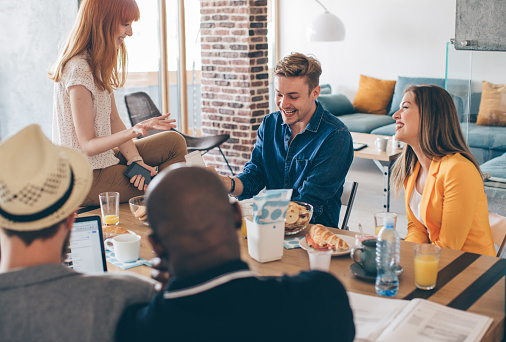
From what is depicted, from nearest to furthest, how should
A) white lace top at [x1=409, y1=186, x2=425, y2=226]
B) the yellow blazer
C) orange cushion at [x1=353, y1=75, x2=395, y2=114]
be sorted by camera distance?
the yellow blazer
white lace top at [x1=409, y1=186, x2=425, y2=226]
orange cushion at [x1=353, y1=75, x2=395, y2=114]

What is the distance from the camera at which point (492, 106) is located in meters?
4.11

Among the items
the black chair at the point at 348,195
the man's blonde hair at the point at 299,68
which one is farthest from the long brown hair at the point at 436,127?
the man's blonde hair at the point at 299,68

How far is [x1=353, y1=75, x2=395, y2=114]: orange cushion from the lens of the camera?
744cm

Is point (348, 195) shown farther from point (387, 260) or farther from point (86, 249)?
point (86, 249)

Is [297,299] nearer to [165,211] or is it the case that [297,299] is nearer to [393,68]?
[165,211]

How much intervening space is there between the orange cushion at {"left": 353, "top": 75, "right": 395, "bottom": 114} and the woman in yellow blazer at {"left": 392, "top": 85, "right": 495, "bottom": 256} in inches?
193

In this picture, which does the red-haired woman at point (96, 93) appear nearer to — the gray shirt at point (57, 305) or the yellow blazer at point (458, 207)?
the yellow blazer at point (458, 207)

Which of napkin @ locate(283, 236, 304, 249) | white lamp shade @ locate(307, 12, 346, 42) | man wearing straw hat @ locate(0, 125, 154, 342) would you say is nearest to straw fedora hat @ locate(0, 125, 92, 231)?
man wearing straw hat @ locate(0, 125, 154, 342)

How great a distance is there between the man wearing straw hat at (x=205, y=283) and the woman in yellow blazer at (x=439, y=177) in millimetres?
1406

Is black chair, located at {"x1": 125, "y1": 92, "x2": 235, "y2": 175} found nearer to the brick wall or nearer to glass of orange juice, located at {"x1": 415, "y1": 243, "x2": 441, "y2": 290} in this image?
the brick wall

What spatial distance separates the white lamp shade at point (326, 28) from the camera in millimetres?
6953

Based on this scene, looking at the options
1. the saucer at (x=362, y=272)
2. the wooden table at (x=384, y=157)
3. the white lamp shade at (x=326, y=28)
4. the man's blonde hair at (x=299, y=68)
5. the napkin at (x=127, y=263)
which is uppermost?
the white lamp shade at (x=326, y=28)

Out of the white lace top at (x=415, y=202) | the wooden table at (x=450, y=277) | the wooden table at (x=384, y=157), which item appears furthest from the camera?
the wooden table at (x=384, y=157)

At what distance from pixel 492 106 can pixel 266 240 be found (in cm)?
281
